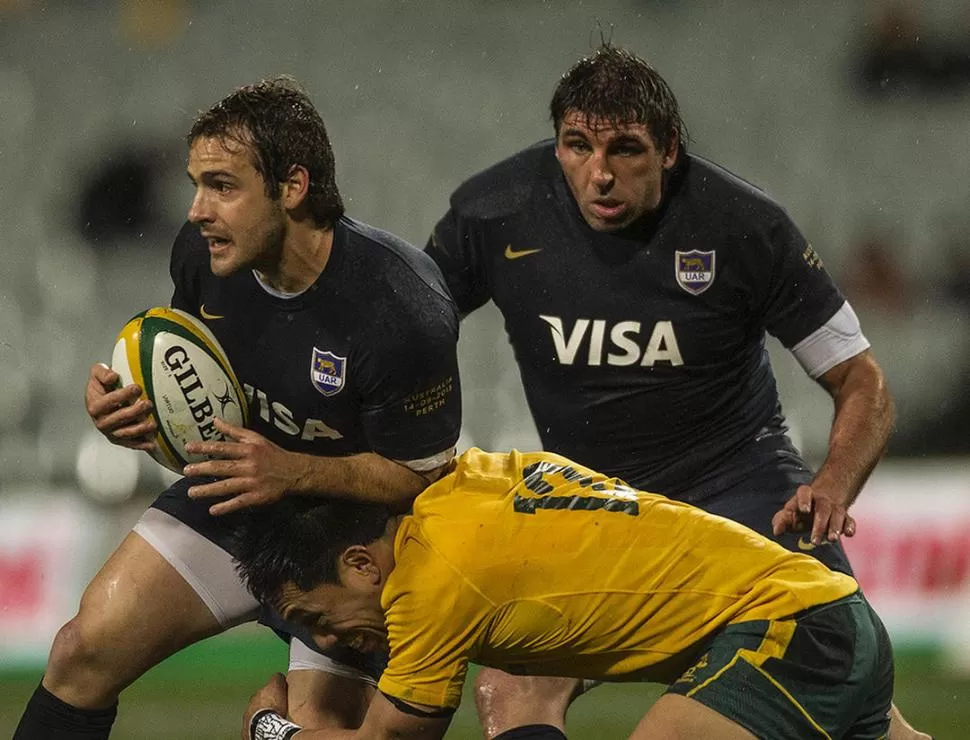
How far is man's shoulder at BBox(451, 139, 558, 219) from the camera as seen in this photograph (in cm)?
505

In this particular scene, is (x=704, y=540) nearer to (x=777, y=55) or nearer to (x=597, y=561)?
(x=597, y=561)

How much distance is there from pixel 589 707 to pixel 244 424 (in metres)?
3.99

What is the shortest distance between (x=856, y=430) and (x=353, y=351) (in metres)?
1.51

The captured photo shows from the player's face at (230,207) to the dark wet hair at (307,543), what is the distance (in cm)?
71

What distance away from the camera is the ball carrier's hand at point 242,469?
3982 mm

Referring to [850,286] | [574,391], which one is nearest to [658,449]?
[574,391]

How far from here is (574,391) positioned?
5.07 m

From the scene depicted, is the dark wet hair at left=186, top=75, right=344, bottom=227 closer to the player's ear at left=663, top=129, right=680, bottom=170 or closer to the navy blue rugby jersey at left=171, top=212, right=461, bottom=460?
the navy blue rugby jersey at left=171, top=212, right=461, bottom=460

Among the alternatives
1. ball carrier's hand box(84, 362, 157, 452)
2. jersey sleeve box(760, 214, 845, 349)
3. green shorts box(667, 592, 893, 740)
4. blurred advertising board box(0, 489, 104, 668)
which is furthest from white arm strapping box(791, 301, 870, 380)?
blurred advertising board box(0, 489, 104, 668)

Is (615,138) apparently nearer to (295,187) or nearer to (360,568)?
(295,187)

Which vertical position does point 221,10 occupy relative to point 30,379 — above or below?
above

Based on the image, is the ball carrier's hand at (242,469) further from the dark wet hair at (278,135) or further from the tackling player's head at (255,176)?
the dark wet hair at (278,135)

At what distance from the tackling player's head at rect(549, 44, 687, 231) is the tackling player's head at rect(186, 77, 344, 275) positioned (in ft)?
2.55

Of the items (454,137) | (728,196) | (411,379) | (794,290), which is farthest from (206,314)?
(454,137)
